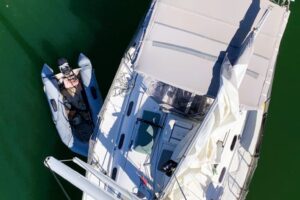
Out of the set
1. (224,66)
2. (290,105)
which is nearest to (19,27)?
(224,66)

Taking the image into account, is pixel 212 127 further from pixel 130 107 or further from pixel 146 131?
pixel 130 107

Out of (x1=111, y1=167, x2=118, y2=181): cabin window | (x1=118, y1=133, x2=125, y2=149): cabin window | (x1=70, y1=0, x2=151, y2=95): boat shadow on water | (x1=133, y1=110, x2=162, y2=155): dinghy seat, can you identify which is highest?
(x1=70, y1=0, x2=151, y2=95): boat shadow on water

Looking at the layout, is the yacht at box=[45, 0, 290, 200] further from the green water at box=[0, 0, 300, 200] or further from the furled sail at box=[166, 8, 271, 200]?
the green water at box=[0, 0, 300, 200]

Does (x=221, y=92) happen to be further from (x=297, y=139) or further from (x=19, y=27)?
(x=19, y=27)

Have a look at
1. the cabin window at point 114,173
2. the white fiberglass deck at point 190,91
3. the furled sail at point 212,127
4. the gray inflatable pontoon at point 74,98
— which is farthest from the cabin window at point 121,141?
the gray inflatable pontoon at point 74,98

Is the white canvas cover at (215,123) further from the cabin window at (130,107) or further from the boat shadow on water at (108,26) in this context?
the boat shadow on water at (108,26)

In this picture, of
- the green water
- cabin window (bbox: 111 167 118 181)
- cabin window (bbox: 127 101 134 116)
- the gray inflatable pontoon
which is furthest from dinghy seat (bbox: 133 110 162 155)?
the green water
